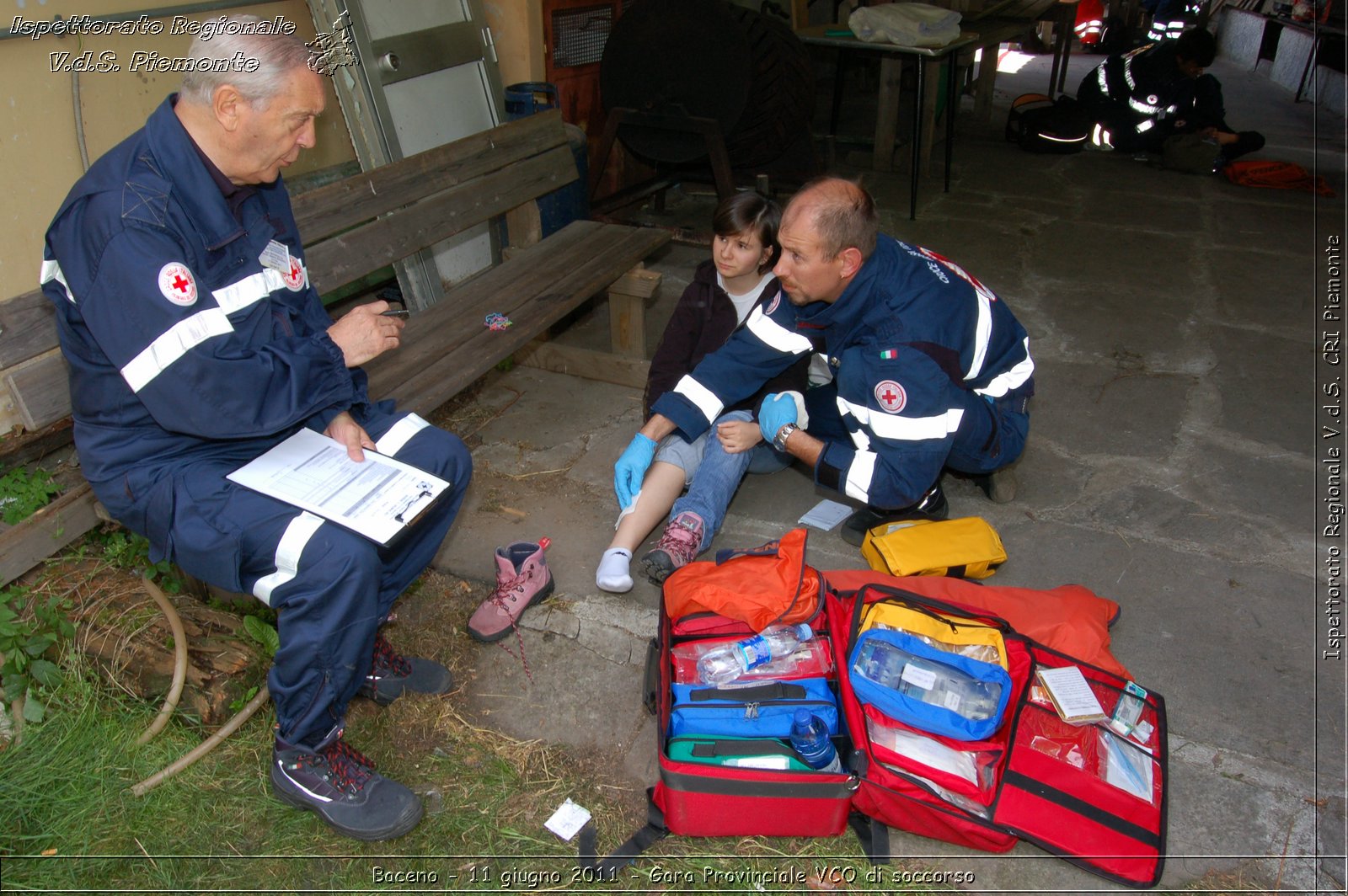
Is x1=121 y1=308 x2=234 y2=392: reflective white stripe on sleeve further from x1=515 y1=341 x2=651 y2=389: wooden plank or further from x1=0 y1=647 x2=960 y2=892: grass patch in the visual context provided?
x1=515 y1=341 x2=651 y2=389: wooden plank

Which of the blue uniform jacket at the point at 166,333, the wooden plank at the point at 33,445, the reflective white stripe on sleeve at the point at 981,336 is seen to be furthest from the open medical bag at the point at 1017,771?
the wooden plank at the point at 33,445

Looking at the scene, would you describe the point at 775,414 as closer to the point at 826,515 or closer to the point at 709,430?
the point at 709,430

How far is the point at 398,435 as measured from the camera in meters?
2.51

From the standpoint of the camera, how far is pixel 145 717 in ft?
7.77

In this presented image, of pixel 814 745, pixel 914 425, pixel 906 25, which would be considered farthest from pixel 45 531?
pixel 906 25

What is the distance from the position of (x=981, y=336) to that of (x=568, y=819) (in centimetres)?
191

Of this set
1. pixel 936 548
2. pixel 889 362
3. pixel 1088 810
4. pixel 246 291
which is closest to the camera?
pixel 1088 810

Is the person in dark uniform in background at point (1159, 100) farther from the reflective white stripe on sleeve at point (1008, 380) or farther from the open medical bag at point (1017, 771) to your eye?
the open medical bag at point (1017, 771)

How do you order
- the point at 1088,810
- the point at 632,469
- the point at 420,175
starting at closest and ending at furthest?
the point at 1088,810 → the point at 632,469 → the point at 420,175

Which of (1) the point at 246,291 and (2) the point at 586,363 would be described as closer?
(1) the point at 246,291

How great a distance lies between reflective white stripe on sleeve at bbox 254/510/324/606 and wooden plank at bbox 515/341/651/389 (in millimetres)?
2134

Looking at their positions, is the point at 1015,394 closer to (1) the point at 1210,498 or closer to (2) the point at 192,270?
→ (1) the point at 1210,498

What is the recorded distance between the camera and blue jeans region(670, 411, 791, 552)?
2.97 meters

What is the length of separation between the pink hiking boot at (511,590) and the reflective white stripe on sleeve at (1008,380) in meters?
1.57
